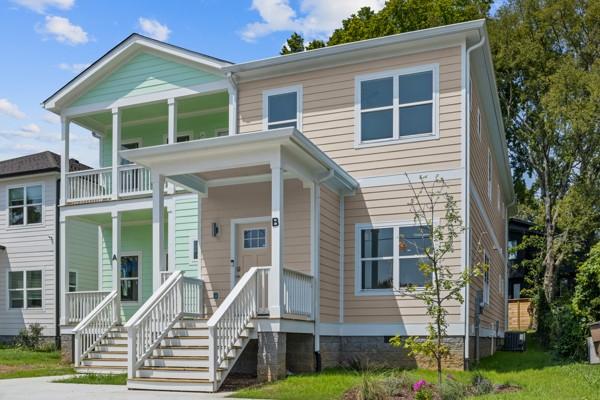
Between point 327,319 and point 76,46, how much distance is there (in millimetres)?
8286

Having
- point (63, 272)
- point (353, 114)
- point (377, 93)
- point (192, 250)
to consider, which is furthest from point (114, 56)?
point (377, 93)

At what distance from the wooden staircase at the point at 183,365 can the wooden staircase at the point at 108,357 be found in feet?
7.06

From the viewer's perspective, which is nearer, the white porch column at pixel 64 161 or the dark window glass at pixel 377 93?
the dark window glass at pixel 377 93

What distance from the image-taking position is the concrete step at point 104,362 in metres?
13.6

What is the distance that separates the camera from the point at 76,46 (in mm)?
14852

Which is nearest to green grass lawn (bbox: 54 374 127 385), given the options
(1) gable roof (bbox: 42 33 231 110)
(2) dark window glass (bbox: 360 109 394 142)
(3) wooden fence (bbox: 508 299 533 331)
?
(2) dark window glass (bbox: 360 109 394 142)

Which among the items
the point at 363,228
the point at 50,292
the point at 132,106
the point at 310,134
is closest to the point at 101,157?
the point at 132,106

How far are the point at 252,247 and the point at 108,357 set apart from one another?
12.5 feet

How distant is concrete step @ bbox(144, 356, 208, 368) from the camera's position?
1075cm

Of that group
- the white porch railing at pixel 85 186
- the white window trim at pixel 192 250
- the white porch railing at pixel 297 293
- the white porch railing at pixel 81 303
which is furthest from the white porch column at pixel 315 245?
the white porch railing at pixel 85 186

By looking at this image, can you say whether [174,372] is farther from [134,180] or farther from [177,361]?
[134,180]

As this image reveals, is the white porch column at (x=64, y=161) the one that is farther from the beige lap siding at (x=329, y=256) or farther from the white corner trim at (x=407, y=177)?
the white corner trim at (x=407, y=177)

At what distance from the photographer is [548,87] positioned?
94.3 feet

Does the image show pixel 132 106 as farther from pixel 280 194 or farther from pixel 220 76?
pixel 280 194
